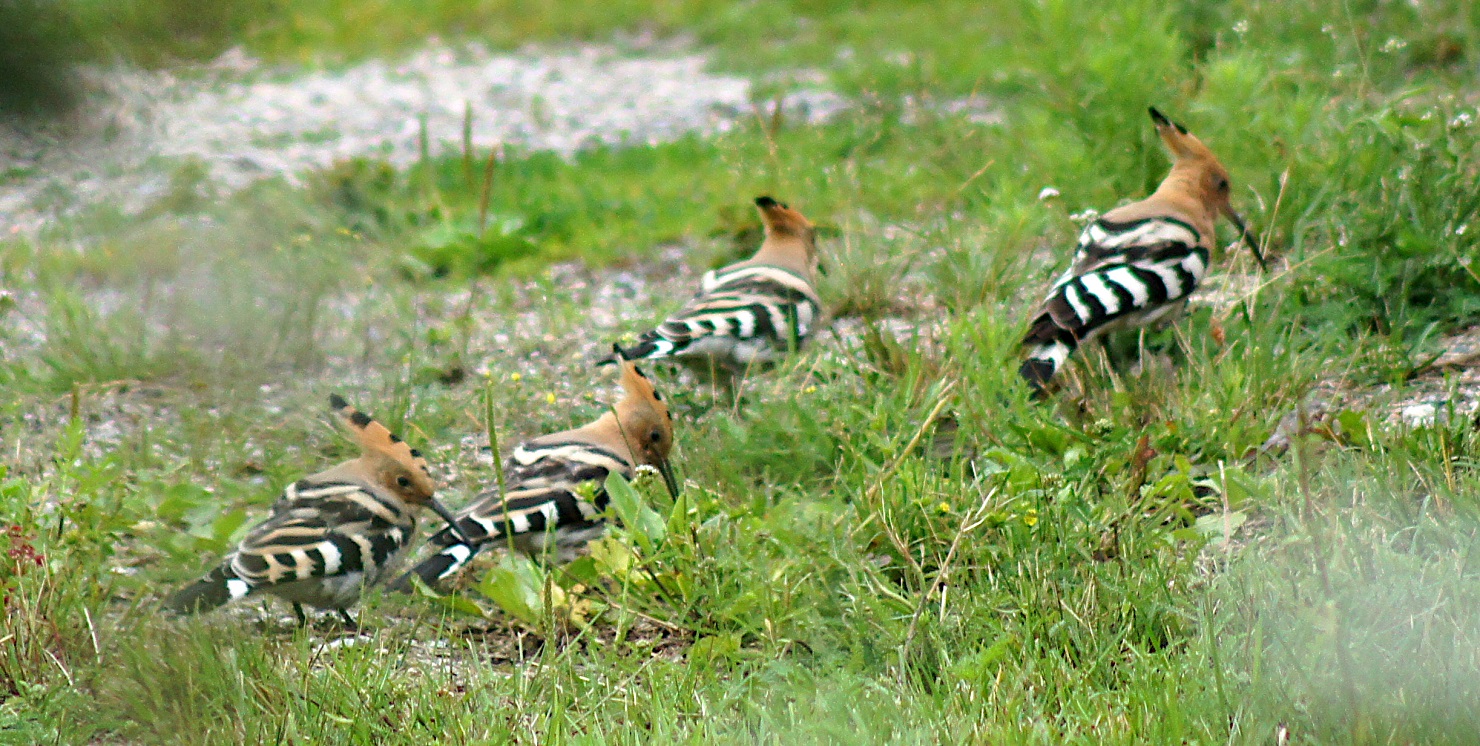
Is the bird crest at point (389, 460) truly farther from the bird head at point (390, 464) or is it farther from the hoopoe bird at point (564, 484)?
the hoopoe bird at point (564, 484)

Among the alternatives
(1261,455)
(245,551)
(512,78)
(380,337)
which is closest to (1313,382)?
(1261,455)

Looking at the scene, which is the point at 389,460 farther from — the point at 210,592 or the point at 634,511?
the point at 634,511

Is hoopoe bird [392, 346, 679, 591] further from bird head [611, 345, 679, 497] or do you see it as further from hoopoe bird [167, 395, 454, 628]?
hoopoe bird [167, 395, 454, 628]

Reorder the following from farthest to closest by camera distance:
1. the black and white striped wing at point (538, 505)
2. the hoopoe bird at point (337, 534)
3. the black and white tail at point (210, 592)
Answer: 1. the black and white striped wing at point (538, 505)
2. the hoopoe bird at point (337, 534)
3. the black and white tail at point (210, 592)

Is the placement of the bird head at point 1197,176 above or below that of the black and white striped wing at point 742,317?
above

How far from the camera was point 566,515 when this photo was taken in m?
4.38

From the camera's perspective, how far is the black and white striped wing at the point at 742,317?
17.3 ft

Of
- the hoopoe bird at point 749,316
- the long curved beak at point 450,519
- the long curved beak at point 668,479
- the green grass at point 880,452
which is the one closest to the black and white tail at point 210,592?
the green grass at point 880,452

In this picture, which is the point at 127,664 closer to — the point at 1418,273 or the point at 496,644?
the point at 496,644

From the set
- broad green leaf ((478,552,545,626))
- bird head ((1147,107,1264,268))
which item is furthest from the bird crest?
bird head ((1147,107,1264,268))

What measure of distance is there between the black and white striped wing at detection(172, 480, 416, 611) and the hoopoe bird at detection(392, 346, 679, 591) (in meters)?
0.14

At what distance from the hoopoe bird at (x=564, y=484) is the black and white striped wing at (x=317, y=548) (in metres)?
0.14

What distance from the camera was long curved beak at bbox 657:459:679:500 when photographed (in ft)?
14.3

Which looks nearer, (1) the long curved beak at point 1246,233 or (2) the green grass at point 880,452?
(2) the green grass at point 880,452
